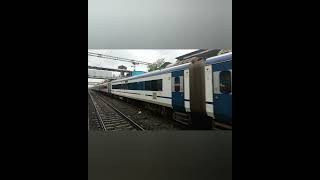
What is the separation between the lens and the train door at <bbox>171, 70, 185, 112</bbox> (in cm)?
362

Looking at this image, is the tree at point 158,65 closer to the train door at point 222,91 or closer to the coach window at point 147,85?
the coach window at point 147,85

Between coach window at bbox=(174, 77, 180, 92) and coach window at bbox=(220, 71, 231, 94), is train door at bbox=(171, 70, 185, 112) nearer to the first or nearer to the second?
coach window at bbox=(174, 77, 180, 92)

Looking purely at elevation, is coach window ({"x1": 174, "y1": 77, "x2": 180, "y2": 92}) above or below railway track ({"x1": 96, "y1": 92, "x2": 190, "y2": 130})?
above

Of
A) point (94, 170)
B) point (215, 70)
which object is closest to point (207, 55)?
point (215, 70)

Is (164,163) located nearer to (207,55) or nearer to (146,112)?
(146,112)

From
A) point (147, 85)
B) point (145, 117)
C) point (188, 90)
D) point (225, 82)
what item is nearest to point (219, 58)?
point (225, 82)

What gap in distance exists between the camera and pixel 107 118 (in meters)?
3.60

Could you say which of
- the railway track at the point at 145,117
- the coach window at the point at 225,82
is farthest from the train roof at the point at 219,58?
the railway track at the point at 145,117

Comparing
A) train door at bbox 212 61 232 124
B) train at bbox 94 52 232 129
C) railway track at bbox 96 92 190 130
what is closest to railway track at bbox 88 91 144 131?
railway track at bbox 96 92 190 130

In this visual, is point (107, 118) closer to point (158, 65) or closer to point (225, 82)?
point (158, 65)

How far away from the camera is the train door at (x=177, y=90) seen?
3618mm

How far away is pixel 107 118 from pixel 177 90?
3.23 ft

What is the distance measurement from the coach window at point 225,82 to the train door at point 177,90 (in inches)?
21.1

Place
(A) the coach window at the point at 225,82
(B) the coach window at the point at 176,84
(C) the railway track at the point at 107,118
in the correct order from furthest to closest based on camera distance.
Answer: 1. (B) the coach window at the point at 176,84
2. (C) the railway track at the point at 107,118
3. (A) the coach window at the point at 225,82
